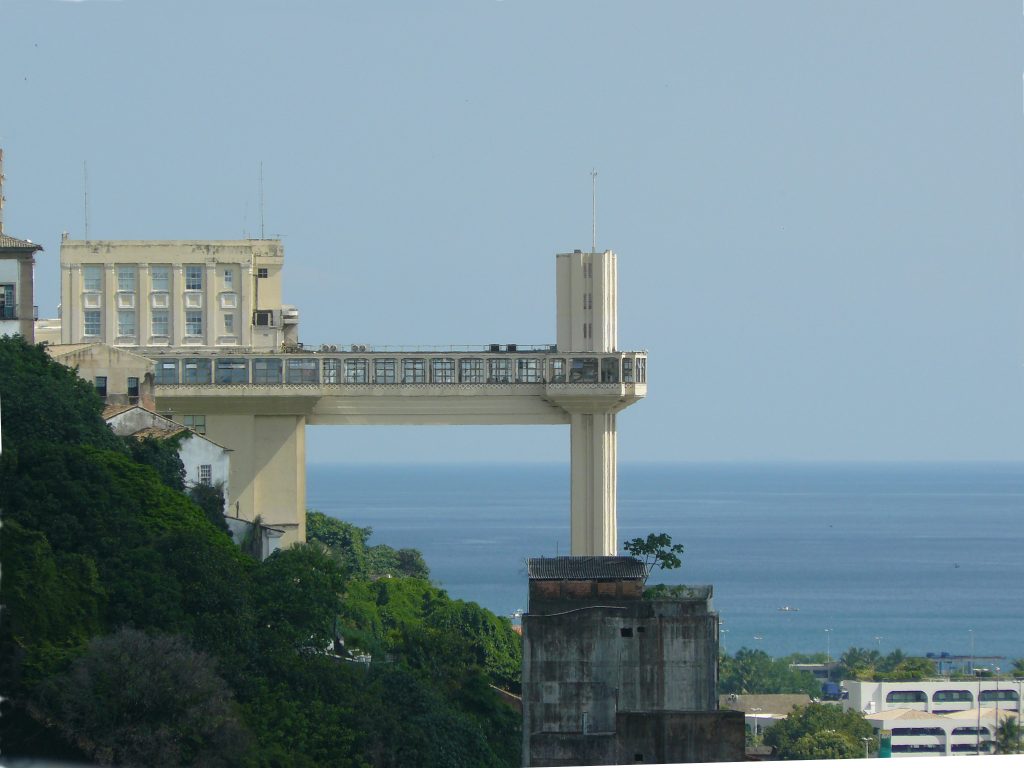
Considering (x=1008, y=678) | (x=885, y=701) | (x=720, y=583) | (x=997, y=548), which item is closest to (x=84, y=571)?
(x=885, y=701)

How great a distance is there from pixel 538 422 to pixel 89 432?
84.2 ft

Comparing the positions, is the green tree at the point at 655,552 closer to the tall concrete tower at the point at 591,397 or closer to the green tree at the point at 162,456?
the green tree at the point at 162,456

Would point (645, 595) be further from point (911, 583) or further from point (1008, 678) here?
point (911, 583)

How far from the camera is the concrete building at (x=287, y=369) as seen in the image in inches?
2687

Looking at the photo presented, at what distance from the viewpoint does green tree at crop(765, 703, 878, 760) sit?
69.9 meters

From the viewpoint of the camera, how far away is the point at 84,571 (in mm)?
38562

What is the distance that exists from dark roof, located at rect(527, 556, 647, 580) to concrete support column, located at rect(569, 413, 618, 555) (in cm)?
1660

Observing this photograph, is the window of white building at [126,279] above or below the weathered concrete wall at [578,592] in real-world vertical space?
above

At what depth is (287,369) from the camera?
69312 mm

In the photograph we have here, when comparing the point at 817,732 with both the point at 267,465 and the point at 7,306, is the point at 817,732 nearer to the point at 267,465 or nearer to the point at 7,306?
the point at 267,465

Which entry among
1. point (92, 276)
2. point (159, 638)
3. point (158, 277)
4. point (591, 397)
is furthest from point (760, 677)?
point (159, 638)

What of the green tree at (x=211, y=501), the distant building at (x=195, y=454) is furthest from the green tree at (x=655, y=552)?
the green tree at (x=211, y=501)

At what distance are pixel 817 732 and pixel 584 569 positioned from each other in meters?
25.0

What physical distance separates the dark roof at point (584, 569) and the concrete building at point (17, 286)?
1544cm
